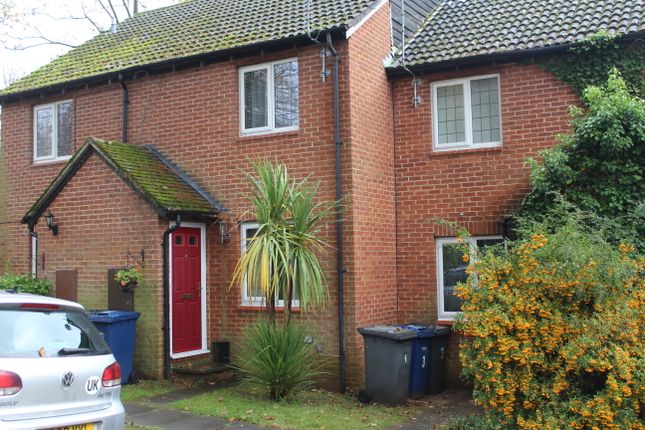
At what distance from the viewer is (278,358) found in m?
9.27

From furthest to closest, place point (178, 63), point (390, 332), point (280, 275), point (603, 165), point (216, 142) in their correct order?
point (178, 63) → point (216, 142) → point (603, 165) → point (390, 332) → point (280, 275)

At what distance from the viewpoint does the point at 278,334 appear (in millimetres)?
9336

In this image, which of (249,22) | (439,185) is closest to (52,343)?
(439,185)

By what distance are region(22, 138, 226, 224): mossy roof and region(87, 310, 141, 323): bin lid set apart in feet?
5.47

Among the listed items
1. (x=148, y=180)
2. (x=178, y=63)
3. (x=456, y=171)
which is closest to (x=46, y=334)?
(x=148, y=180)

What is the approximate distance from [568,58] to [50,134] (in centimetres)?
1048

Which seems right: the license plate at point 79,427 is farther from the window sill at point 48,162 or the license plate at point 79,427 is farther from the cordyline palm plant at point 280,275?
the window sill at point 48,162

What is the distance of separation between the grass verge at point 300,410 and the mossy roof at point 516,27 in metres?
5.98

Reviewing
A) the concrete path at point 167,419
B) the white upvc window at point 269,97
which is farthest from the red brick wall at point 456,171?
the concrete path at point 167,419

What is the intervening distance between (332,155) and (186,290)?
136 inches

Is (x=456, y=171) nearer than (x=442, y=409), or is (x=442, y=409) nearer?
(x=442, y=409)

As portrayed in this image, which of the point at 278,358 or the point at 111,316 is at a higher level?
the point at 111,316

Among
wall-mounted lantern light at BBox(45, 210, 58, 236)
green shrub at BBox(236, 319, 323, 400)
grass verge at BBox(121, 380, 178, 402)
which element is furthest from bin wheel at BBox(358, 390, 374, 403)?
wall-mounted lantern light at BBox(45, 210, 58, 236)

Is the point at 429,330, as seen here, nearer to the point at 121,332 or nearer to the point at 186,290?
the point at 186,290
